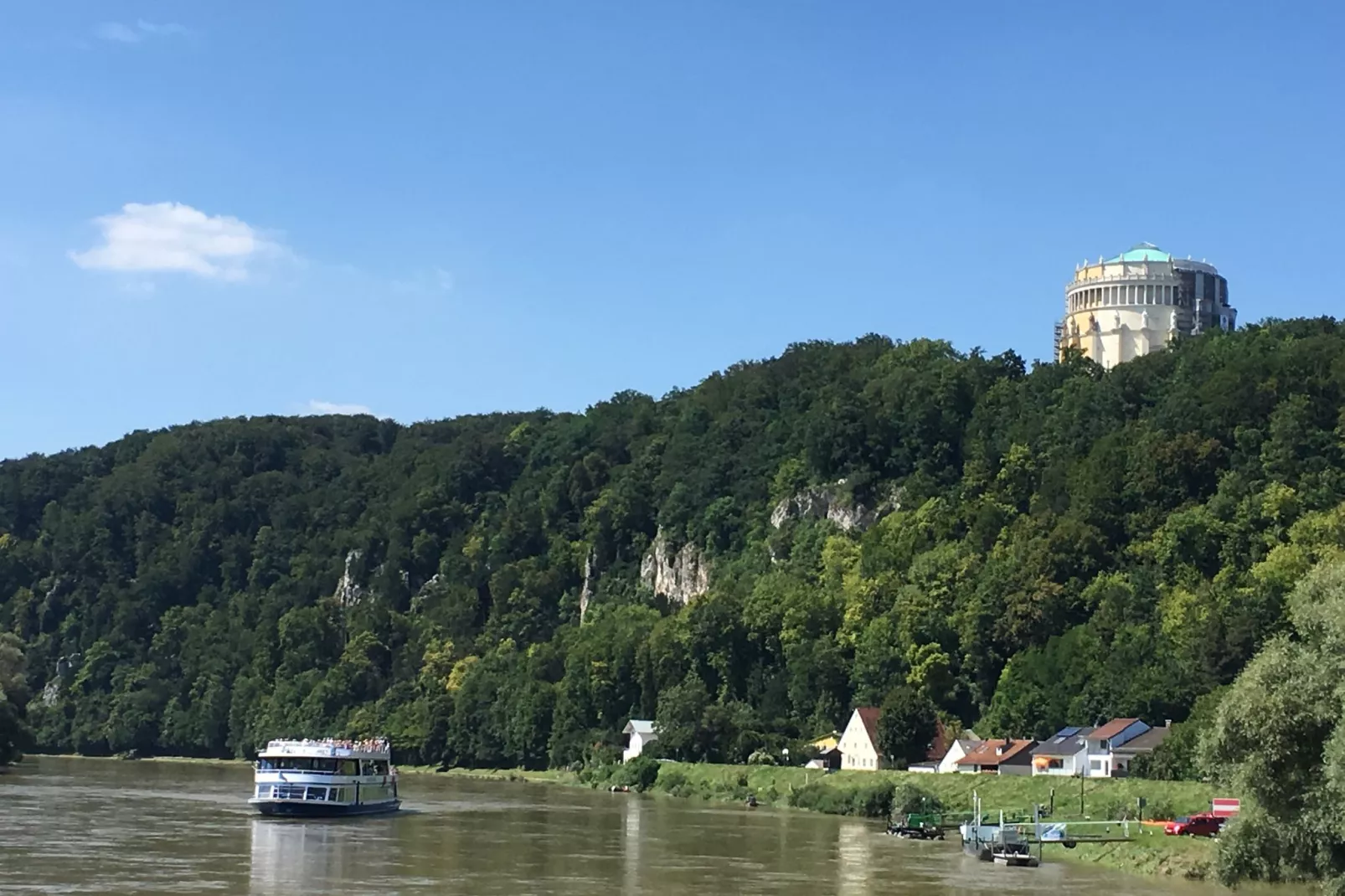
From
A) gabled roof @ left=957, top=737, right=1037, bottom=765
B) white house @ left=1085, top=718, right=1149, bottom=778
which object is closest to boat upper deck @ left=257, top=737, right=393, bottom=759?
gabled roof @ left=957, top=737, right=1037, bottom=765

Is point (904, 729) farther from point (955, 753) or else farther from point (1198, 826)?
point (1198, 826)

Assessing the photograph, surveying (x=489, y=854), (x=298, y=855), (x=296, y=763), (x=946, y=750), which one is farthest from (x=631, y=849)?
(x=946, y=750)

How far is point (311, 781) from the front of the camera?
8988cm

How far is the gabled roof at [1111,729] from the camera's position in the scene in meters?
104

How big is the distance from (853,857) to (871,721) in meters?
51.0

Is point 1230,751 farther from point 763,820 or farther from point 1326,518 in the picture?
point 1326,518

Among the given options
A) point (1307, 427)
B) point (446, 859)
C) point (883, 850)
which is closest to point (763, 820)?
point (883, 850)

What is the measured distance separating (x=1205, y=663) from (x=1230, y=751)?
58.2 metres

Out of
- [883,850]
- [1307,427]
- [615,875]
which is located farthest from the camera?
[1307,427]

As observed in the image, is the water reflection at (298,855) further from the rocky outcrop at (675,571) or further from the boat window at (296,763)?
the rocky outcrop at (675,571)

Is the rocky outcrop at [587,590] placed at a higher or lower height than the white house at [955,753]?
higher

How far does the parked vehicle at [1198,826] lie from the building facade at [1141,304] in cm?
10634

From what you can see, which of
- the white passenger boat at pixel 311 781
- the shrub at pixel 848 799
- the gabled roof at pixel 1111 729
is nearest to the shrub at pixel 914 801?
the shrub at pixel 848 799

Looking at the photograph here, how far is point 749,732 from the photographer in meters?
126
